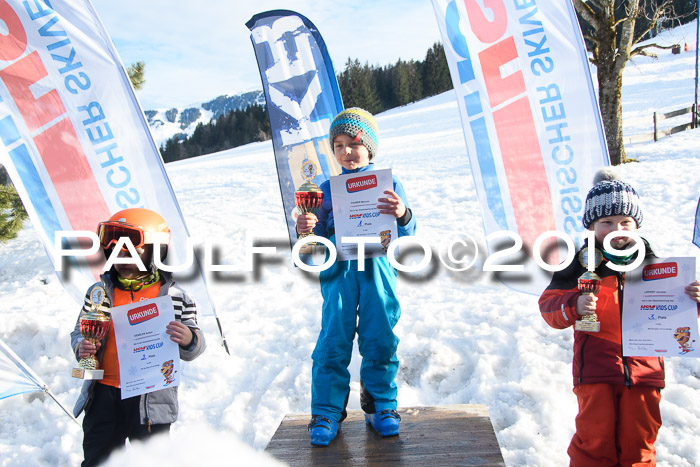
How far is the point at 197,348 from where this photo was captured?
7.84 feet

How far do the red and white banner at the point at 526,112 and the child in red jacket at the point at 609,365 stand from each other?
89 centimetres

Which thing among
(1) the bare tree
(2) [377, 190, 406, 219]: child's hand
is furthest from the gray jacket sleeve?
(1) the bare tree

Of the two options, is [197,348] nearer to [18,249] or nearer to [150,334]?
[150,334]

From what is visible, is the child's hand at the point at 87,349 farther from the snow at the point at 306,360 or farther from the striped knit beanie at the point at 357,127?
the striped knit beanie at the point at 357,127

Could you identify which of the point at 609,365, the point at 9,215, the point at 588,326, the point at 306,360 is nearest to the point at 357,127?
the point at 588,326

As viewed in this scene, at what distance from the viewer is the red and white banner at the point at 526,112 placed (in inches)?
125

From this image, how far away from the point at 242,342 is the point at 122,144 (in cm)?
219

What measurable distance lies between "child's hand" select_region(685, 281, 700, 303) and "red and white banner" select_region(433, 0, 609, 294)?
1.18 metres

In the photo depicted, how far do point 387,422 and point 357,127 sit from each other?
172cm

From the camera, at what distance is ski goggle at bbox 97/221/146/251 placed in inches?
94.7

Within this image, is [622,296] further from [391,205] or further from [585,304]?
[391,205]

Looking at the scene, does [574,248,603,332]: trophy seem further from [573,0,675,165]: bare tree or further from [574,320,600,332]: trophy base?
[573,0,675,165]: bare tree

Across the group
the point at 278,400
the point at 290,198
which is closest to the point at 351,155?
the point at 290,198

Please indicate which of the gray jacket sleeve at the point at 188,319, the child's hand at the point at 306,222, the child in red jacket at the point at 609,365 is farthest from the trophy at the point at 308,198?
the child in red jacket at the point at 609,365
